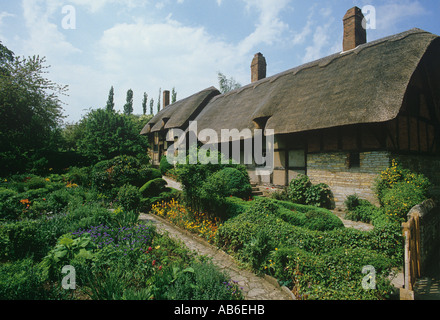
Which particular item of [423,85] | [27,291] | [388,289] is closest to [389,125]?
[423,85]

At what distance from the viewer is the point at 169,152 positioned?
67.9 ft

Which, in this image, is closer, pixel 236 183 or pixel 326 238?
pixel 326 238

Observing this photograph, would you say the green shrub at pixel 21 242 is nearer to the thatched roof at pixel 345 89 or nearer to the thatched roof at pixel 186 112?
the thatched roof at pixel 345 89

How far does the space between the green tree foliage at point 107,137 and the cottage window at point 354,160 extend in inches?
458

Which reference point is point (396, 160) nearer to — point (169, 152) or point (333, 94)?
point (333, 94)

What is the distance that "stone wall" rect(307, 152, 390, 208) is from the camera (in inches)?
335

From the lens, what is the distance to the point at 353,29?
1173 cm

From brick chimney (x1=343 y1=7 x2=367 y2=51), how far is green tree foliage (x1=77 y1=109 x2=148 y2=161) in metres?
13.4

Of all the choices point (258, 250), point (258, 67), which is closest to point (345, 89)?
point (258, 250)

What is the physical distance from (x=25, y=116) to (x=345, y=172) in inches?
795

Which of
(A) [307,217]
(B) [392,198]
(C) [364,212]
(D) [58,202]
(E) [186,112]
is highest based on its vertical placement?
(E) [186,112]

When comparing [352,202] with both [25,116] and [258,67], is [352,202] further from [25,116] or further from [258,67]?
[25,116]

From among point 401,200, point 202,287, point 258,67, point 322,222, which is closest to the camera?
point 202,287

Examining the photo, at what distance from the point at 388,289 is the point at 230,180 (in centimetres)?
681
